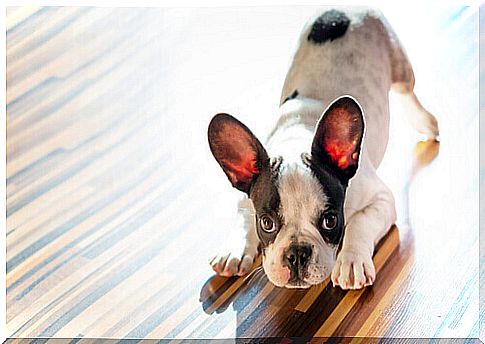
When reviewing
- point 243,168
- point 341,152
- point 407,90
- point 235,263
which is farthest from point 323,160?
point 407,90

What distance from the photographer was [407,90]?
2.00m

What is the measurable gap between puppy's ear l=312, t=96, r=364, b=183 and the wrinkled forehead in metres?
0.04

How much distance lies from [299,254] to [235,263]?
0.19 metres

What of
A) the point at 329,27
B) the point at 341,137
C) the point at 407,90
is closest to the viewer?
the point at 341,137

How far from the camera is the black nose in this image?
162 cm

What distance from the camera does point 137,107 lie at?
2205mm

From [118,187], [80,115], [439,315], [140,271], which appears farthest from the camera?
[80,115]

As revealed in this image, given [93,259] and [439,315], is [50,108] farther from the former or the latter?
[439,315]

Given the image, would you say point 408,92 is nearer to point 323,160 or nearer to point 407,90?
point 407,90

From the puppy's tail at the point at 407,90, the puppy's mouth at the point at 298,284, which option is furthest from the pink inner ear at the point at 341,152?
the puppy's tail at the point at 407,90

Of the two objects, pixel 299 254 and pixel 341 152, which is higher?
pixel 341 152

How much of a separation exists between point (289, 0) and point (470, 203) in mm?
601

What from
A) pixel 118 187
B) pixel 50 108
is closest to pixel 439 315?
pixel 118 187

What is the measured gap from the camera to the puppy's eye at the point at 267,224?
5.41ft
